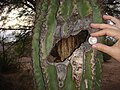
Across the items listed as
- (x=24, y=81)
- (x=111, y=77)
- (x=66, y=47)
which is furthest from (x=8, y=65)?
(x=66, y=47)

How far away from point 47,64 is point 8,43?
2238 mm

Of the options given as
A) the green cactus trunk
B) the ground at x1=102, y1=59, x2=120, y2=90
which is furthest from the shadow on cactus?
the green cactus trunk

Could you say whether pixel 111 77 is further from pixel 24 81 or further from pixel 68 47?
pixel 68 47

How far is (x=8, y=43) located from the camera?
3.59 metres

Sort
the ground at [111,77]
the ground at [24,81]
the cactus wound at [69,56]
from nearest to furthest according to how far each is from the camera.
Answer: the cactus wound at [69,56], the ground at [24,81], the ground at [111,77]

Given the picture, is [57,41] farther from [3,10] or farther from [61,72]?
[3,10]

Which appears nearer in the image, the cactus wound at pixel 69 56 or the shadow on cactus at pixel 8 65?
the cactus wound at pixel 69 56

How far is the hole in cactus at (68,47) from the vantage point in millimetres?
1430

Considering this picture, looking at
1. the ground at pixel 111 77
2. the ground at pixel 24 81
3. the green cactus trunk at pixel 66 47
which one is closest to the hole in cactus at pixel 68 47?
the green cactus trunk at pixel 66 47

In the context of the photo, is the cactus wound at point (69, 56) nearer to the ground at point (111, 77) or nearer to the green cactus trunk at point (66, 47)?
the green cactus trunk at point (66, 47)

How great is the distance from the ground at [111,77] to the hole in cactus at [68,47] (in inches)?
115

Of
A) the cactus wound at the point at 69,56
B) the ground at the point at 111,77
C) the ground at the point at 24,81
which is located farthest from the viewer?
the ground at the point at 111,77

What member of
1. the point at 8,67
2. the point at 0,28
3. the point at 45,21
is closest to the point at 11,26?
the point at 0,28

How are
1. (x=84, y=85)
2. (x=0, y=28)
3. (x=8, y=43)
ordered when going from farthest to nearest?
(x=8, y=43), (x=0, y=28), (x=84, y=85)
